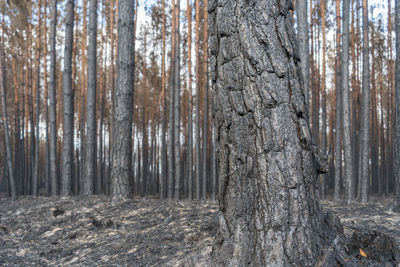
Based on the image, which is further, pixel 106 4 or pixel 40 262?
pixel 106 4

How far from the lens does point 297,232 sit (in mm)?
1568

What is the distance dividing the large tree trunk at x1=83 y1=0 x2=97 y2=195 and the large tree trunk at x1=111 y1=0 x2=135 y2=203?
2266 millimetres

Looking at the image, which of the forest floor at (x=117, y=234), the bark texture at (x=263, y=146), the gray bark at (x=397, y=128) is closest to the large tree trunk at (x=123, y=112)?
the forest floor at (x=117, y=234)

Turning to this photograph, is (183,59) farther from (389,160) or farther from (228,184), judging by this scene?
(228,184)

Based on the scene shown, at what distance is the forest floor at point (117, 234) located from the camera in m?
2.46

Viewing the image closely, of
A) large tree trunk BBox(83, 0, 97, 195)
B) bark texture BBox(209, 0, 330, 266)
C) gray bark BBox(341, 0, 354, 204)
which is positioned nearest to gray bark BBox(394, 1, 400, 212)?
gray bark BBox(341, 0, 354, 204)

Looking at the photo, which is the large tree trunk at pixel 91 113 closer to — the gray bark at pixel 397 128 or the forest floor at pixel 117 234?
the forest floor at pixel 117 234

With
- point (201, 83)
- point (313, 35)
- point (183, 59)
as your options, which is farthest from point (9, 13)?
point (313, 35)

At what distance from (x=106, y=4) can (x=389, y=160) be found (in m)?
11.5

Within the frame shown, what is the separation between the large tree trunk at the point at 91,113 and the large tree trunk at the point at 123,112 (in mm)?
2266

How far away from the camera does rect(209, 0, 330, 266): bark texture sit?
5.17 ft

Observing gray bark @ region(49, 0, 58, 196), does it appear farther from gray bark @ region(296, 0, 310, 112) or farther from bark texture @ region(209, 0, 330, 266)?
bark texture @ region(209, 0, 330, 266)

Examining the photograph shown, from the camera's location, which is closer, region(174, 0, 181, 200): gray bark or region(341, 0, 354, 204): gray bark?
region(341, 0, 354, 204): gray bark

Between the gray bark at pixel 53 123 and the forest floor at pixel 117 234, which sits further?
the gray bark at pixel 53 123
